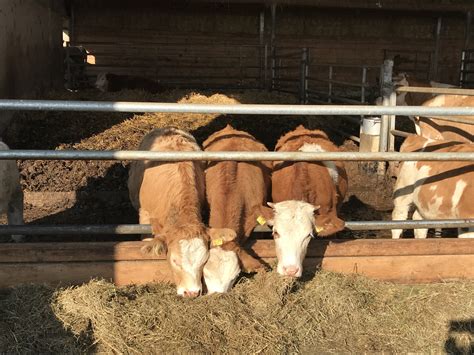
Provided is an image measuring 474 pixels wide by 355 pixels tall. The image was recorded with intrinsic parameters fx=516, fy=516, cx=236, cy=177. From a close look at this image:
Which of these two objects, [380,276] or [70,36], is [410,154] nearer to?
[380,276]

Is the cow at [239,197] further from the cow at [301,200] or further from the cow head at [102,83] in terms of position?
the cow head at [102,83]

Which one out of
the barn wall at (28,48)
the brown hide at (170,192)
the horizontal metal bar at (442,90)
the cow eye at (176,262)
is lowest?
the cow eye at (176,262)

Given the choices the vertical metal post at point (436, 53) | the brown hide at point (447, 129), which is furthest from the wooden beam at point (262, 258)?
the vertical metal post at point (436, 53)

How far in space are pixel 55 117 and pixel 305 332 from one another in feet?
24.2

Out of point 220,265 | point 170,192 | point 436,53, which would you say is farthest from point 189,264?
point 436,53

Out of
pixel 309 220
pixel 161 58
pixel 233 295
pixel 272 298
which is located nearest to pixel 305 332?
pixel 272 298

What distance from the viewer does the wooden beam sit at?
12.6 ft

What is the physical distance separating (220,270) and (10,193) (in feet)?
9.87

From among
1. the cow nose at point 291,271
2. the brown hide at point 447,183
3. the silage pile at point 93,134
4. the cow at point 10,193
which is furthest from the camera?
the silage pile at point 93,134

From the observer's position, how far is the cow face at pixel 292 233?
3.79 metres

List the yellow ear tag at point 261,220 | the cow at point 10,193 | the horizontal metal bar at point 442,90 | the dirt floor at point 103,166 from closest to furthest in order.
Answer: the yellow ear tag at point 261,220 < the cow at point 10,193 < the horizontal metal bar at point 442,90 < the dirt floor at point 103,166

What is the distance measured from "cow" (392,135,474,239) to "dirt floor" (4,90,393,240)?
22.4 inches

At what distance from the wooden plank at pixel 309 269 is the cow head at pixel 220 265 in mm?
415

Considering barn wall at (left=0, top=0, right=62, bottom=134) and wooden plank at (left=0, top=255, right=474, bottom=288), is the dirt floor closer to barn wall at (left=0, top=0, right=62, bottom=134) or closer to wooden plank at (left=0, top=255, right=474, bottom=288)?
barn wall at (left=0, top=0, right=62, bottom=134)
